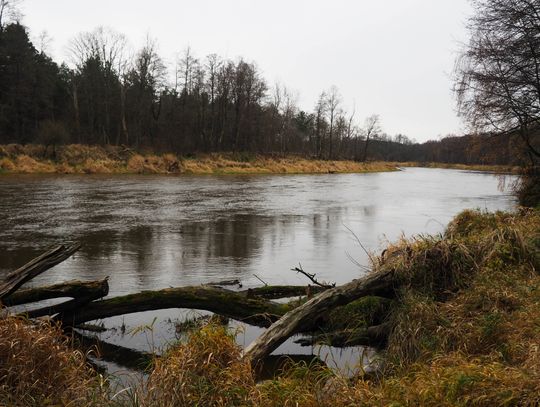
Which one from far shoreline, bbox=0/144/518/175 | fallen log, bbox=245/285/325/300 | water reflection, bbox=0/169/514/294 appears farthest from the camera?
far shoreline, bbox=0/144/518/175

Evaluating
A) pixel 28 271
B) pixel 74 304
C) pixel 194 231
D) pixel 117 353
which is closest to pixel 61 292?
pixel 74 304

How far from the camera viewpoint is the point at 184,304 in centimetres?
593

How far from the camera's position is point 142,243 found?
11570 millimetres

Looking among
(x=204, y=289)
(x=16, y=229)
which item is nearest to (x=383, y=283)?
(x=204, y=289)

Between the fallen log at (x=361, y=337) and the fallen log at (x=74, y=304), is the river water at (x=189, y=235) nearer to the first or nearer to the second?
the fallen log at (x=361, y=337)

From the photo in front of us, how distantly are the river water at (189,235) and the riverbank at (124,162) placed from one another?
11041 millimetres

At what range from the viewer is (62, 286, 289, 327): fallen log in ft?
19.4

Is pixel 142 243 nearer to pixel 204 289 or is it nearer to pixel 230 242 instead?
pixel 230 242

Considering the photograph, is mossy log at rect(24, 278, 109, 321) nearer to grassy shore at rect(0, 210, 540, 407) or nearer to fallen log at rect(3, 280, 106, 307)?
fallen log at rect(3, 280, 106, 307)

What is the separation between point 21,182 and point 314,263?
75.0 ft

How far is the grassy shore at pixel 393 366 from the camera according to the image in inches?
129

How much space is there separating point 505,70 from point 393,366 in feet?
39.3

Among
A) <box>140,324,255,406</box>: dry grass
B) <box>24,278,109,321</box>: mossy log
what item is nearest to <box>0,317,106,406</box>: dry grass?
<box>140,324,255,406</box>: dry grass

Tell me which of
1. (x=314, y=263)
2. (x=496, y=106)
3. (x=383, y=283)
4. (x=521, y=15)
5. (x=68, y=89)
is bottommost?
(x=314, y=263)
